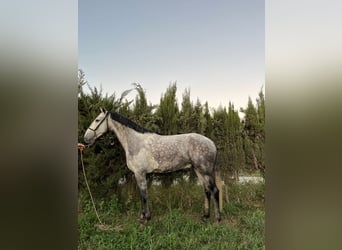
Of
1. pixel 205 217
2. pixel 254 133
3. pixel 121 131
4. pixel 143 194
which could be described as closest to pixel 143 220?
pixel 143 194

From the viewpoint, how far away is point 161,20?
1.92 meters

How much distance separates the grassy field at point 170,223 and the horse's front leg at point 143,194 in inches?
1.1

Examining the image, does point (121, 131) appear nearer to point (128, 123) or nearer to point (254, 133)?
point (128, 123)

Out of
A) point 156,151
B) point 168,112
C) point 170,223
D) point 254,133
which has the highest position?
point 168,112

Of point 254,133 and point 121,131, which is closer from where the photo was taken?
point 254,133

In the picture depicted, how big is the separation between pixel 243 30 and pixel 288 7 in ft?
1.25

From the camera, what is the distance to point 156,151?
2.02 metres

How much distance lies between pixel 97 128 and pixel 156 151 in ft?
1.19

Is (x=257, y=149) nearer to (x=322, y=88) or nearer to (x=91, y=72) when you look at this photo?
(x=322, y=88)

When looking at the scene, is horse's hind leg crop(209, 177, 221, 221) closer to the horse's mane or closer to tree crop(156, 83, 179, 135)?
tree crop(156, 83, 179, 135)

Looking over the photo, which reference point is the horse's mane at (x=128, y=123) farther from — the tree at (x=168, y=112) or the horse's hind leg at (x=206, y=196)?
the horse's hind leg at (x=206, y=196)

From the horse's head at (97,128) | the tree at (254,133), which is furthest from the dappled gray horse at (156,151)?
the tree at (254,133)

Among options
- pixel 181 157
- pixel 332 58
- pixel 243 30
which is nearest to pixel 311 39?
pixel 332 58

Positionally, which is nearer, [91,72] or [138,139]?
[91,72]
